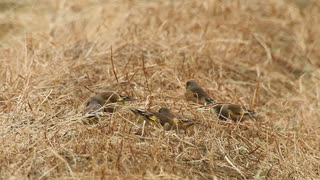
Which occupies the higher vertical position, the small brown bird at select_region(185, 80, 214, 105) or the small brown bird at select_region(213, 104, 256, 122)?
the small brown bird at select_region(213, 104, 256, 122)

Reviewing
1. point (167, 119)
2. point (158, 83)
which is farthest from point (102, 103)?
point (158, 83)

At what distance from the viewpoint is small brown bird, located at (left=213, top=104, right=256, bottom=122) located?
5.51 m

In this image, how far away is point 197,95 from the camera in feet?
19.4

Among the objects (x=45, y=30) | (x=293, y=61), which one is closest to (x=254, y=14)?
(x=293, y=61)

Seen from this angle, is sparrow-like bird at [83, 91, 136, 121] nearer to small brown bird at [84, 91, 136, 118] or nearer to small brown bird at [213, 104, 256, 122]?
small brown bird at [84, 91, 136, 118]

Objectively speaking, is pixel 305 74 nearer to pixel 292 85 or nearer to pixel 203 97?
pixel 292 85

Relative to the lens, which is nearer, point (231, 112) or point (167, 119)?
point (167, 119)

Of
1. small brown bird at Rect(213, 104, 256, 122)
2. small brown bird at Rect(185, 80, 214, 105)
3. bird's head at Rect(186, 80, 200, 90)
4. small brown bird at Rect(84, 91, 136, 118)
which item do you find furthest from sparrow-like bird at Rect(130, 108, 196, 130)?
bird's head at Rect(186, 80, 200, 90)

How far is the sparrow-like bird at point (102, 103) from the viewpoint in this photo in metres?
5.13

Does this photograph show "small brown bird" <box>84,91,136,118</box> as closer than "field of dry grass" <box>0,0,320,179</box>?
No

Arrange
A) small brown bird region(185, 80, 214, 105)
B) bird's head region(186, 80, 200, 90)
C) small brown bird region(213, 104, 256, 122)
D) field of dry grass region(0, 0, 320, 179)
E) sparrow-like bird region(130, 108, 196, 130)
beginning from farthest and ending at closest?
1. bird's head region(186, 80, 200, 90)
2. small brown bird region(185, 80, 214, 105)
3. small brown bird region(213, 104, 256, 122)
4. sparrow-like bird region(130, 108, 196, 130)
5. field of dry grass region(0, 0, 320, 179)

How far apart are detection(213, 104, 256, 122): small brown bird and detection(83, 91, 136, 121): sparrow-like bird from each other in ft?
2.10

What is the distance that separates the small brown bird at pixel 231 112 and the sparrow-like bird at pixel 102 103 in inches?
25.2

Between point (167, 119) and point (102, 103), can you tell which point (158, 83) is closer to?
point (102, 103)
